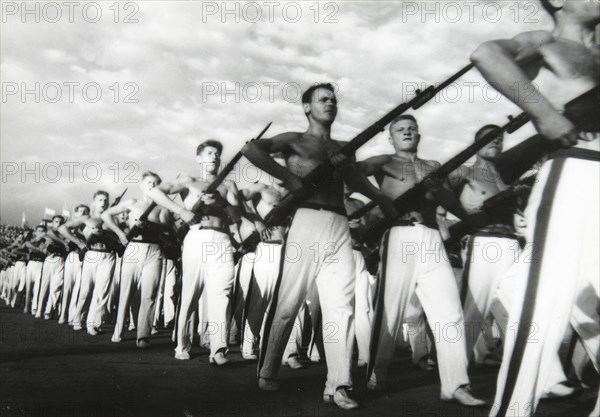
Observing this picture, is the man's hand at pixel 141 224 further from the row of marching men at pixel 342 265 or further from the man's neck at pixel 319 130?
the man's neck at pixel 319 130

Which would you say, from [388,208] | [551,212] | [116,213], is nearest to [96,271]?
[116,213]

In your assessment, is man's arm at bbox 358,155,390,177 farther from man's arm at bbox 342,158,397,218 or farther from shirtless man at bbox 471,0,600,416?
shirtless man at bbox 471,0,600,416

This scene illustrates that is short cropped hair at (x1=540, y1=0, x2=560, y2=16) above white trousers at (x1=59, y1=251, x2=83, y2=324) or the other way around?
above

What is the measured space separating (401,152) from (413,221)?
28.4 inches

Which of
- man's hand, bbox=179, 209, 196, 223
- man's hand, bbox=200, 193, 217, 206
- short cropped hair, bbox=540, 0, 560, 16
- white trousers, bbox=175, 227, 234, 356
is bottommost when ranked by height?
white trousers, bbox=175, 227, 234, 356

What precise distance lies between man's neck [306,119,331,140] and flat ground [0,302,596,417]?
202 cm

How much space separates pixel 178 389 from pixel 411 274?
2030 mm

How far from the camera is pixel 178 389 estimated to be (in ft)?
14.1

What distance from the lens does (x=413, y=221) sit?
4.76 metres

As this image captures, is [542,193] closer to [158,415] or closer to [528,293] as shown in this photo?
[528,293]

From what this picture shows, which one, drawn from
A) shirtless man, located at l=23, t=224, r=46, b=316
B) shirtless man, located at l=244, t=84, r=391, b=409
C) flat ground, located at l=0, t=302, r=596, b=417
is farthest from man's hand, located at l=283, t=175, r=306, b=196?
shirtless man, located at l=23, t=224, r=46, b=316

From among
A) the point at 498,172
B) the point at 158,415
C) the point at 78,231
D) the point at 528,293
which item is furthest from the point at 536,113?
the point at 78,231

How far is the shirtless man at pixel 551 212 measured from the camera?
234 centimetres

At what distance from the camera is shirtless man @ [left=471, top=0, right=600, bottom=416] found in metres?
2.34
